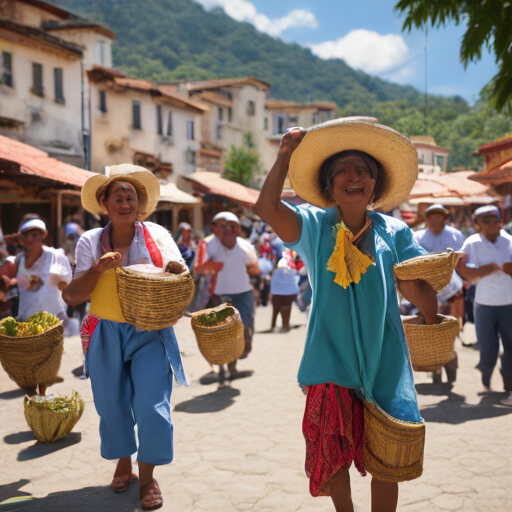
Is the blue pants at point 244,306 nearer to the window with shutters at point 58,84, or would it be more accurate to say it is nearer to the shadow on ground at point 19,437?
the shadow on ground at point 19,437

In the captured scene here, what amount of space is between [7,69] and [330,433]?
68.3ft

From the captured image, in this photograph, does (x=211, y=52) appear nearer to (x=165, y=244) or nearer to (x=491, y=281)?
(x=491, y=281)

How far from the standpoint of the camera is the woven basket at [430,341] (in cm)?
404

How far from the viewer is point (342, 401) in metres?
2.97

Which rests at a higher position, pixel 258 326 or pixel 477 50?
pixel 477 50

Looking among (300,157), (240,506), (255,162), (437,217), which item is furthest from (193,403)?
(255,162)

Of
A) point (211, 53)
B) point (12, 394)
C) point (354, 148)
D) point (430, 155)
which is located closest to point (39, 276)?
point (12, 394)

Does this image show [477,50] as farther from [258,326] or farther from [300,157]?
[258,326]

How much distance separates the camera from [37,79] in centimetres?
2166

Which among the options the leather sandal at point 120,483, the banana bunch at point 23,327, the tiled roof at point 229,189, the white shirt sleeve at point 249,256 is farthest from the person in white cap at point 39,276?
the tiled roof at point 229,189

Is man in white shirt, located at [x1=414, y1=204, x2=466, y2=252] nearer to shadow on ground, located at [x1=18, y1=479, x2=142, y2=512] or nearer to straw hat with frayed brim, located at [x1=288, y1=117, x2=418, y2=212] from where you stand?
straw hat with frayed brim, located at [x1=288, y1=117, x2=418, y2=212]

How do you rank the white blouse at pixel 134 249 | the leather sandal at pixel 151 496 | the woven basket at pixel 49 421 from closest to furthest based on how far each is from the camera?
the leather sandal at pixel 151 496
the white blouse at pixel 134 249
the woven basket at pixel 49 421

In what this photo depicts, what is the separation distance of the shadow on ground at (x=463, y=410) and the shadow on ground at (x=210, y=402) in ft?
6.52

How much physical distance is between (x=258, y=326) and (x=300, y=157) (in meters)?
9.10
